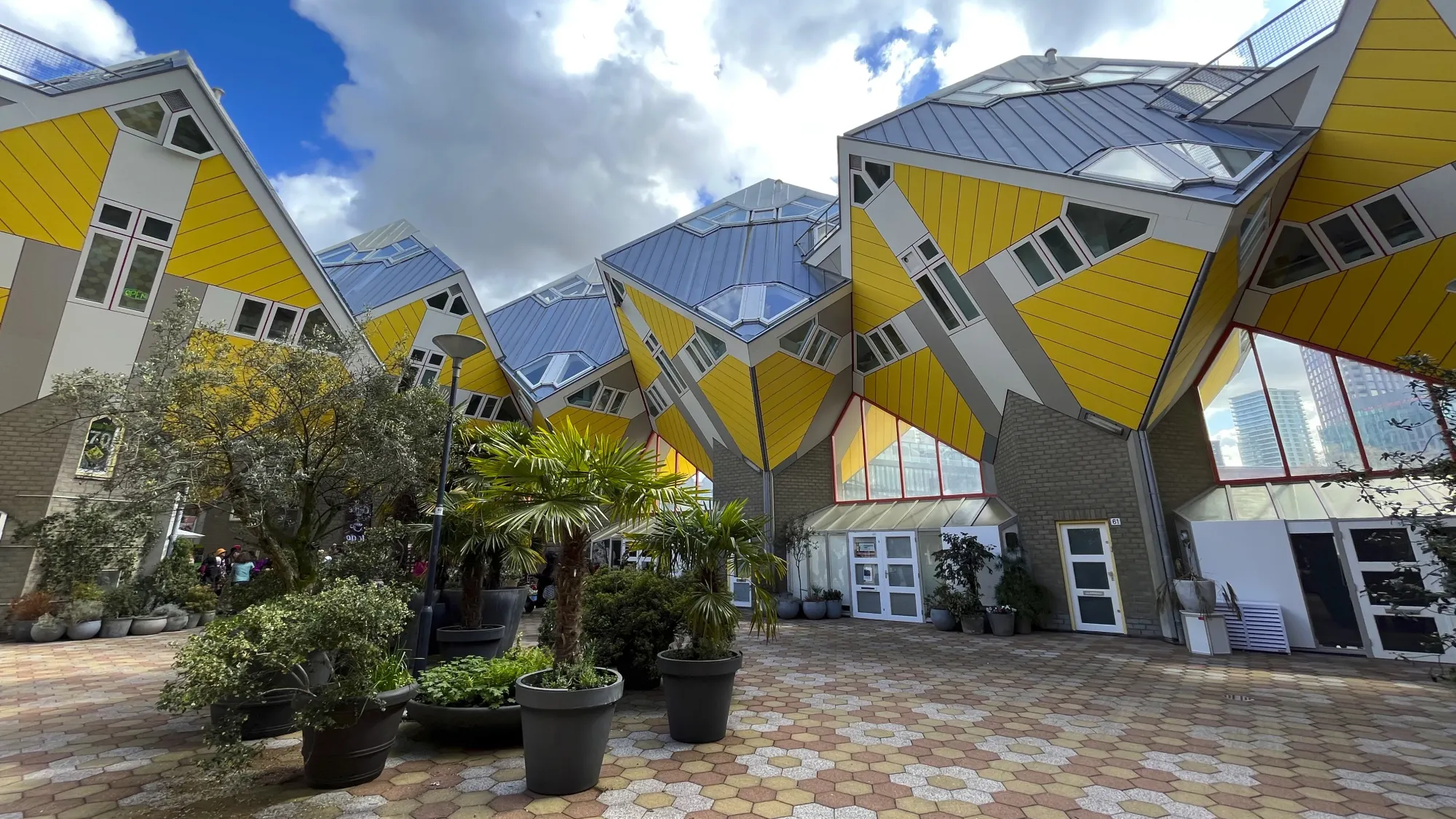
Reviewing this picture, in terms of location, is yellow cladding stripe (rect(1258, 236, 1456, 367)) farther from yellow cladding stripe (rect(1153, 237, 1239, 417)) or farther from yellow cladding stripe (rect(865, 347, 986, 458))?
yellow cladding stripe (rect(865, 347, 986, 458))

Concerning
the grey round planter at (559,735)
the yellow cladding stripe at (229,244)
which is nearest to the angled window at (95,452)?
the yellow cladding stripe at (229,244)

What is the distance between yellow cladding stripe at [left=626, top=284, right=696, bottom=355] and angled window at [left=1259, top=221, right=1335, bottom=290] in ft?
37.9

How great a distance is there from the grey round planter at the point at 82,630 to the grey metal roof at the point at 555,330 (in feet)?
35.9

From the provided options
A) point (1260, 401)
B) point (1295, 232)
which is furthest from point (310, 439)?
point (1260, 401)

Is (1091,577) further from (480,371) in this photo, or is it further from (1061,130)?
(480,371)

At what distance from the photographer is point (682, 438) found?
2058 cm

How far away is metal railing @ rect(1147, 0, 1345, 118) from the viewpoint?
7988 millimetres

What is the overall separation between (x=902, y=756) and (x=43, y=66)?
16.0 meters

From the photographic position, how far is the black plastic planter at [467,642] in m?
7.43

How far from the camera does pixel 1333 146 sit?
833 cm

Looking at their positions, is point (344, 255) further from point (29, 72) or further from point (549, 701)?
point (549, 701)

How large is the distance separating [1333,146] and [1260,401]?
15.3 feet

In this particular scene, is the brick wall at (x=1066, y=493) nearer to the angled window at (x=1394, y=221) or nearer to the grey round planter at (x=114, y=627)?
the angled window at (x=1394, y=221)

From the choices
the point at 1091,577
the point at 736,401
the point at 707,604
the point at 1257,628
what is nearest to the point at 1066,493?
the point at 1091,577
